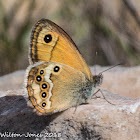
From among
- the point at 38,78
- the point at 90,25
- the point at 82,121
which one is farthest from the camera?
the point at 90,25


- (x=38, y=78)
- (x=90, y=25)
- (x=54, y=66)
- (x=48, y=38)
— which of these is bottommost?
(x=90, y=25)

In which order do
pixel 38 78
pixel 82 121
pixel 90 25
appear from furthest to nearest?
pixel 90 25
pixel 38 78
pixel 82 121

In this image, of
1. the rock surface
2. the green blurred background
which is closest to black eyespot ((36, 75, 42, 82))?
the rock surface

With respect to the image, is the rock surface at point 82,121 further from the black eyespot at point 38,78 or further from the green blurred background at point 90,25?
the green blurred background at point 90,25

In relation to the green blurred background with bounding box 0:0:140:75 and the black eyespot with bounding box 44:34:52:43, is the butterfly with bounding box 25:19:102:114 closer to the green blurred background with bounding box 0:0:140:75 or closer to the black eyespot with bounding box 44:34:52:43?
the black eyespot with bounding box 44:34:52:43

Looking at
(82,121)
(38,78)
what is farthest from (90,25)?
(82,121)

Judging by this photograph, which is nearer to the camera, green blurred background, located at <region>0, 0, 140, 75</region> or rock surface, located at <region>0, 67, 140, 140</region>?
rock surface, located at <region>0, 67, 140, 140</region>

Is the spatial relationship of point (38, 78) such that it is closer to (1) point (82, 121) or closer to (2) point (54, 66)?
(2) point (54, 66)

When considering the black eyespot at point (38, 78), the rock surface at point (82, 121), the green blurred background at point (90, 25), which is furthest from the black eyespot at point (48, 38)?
the green blurred background at point (90, 25)

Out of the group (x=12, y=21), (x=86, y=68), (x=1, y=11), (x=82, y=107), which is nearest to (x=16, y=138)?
(x=82, y=107)

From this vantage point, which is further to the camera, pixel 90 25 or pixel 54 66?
pixel 90 25
